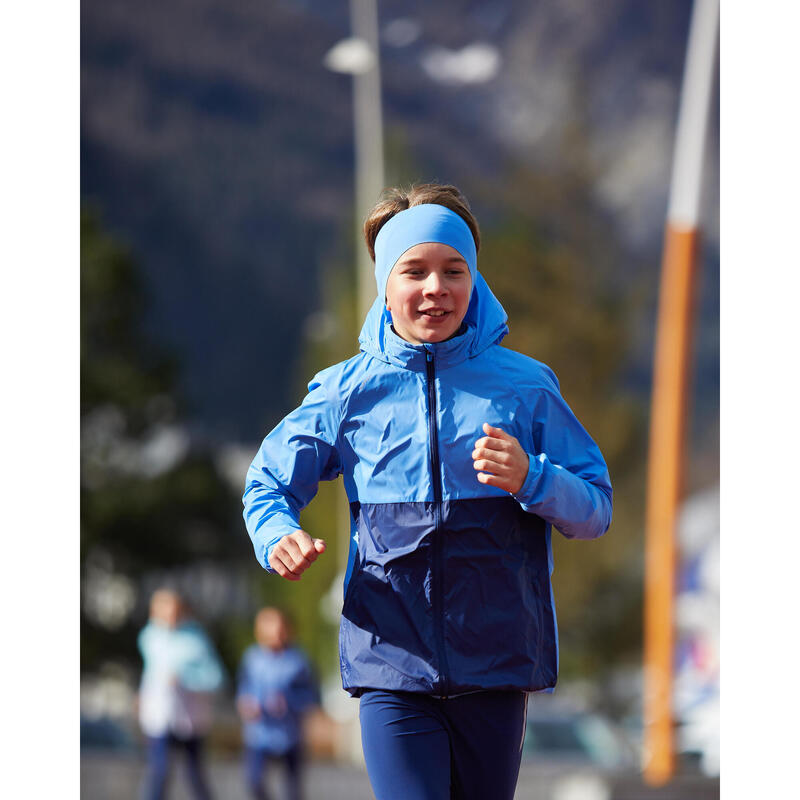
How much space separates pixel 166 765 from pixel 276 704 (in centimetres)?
105

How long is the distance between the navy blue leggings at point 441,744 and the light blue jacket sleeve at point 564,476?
17.9 inches

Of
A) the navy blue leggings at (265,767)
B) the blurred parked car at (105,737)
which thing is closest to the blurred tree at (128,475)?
the blurred parked car at (105,737)

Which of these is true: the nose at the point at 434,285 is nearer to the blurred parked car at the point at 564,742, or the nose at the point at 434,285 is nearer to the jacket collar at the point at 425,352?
the jacket collar at the point at 425,352

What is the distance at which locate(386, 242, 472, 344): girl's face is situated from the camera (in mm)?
3396

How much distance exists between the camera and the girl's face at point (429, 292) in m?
3.40

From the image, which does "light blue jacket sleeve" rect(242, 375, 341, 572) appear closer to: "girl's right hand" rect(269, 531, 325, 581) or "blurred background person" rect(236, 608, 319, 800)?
"girl's right hand" rect(269, 531, 325, 581)

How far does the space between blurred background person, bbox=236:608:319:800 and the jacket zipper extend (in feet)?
22.5

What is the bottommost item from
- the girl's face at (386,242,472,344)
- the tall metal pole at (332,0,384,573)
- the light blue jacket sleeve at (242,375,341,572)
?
the light blue jacket sleeve at (242,375,341,572)

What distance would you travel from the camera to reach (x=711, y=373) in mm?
38625

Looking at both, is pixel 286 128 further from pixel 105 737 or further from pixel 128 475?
pixel 105 737

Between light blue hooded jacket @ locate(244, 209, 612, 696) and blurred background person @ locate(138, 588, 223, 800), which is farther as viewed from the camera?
blurred background person @ locate(138, 588, 223, 800)

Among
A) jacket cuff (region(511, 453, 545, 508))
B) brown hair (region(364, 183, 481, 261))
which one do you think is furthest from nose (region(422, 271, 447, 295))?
jacket cuff (region(511, 453, 545, 508))

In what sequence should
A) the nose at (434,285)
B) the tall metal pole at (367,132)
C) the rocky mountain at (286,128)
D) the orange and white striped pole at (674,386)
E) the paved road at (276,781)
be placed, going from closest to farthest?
the nose at (434,285), the paved road at (276,781), the orange and white striped pole at (674,386), the tall metal pole at (367,132), the rocky mountain at (286,128)

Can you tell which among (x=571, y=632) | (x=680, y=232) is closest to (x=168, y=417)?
(x=571, y=632)
